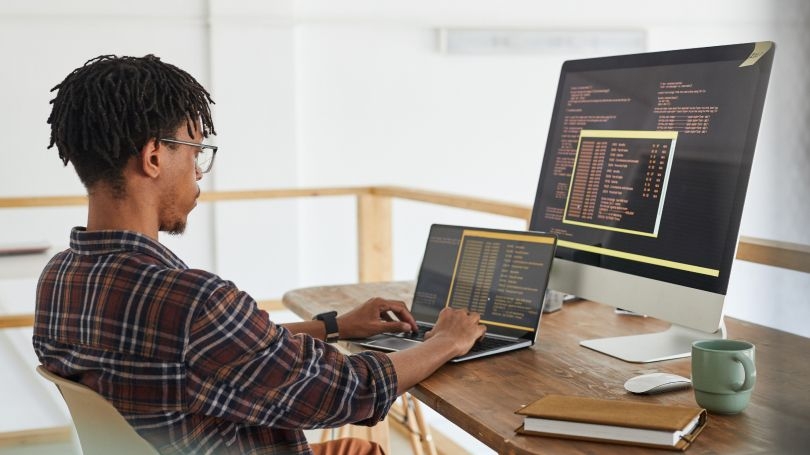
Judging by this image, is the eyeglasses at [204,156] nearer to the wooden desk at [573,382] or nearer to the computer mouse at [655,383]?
the wooden desk at [573,382]

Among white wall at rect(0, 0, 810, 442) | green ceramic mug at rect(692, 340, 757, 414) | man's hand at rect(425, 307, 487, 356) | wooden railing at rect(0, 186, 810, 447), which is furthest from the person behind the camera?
white wall at rect(0, 0, 810, 442)

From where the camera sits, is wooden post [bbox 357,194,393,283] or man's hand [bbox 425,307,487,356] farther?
wooden post [bbox 357,194,393,283]

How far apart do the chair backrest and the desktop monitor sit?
67cm

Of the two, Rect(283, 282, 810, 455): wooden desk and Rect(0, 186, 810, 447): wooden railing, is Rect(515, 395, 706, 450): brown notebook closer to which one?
Rect(283, 282, 810, 455): wooden desk

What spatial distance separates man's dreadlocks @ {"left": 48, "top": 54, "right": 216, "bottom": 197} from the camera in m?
1.01

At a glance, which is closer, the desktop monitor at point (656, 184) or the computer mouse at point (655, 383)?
the computer mouse at point (655, 383)

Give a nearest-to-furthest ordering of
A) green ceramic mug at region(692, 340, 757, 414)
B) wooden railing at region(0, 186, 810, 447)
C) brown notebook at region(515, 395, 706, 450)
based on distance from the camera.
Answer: brown notebook at region(515, 395, 706, 450) → green ceramic mug at region(692, 340, 757, 414) → wooden railing at region(0, 186, 810, 447)

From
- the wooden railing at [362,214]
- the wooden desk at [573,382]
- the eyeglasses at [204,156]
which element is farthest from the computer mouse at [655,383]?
the wooden railing at [362,214]

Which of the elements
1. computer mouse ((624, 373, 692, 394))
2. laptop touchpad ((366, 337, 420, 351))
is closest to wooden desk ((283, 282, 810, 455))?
computer mouse ((624, 373, 692, 394))

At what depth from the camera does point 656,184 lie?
1279mm

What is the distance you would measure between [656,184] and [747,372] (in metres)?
0.38

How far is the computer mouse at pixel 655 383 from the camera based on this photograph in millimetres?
1059

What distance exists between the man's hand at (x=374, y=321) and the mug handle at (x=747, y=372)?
55 centimetres

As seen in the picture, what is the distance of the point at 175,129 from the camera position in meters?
1.05
